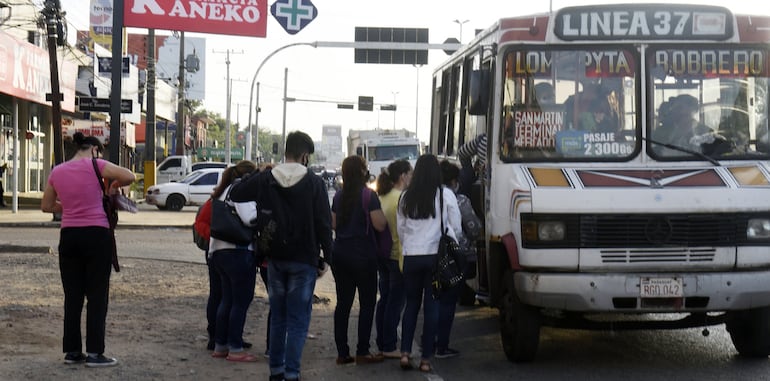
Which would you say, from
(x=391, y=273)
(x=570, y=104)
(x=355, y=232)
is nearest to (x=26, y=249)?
(x=391, y=273)

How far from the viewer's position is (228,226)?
880 centimetres

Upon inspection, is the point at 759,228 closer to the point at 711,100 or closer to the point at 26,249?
the point at 711,100

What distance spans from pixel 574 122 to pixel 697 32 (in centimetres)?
127

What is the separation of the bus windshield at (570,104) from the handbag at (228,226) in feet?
7.32

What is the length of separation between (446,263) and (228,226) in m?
1.70

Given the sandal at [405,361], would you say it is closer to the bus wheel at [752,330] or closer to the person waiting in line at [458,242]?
the person waiting in line at [458,242]

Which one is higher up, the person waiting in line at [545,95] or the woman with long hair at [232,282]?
the person waiting in line at [545,95]

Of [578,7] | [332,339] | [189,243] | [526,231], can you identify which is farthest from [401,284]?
[189,243]

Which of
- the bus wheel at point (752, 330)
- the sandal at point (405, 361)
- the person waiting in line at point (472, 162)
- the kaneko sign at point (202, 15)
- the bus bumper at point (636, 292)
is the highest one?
the kaneko sign at point (202, 15)

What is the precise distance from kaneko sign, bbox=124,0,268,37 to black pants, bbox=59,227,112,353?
900 inches

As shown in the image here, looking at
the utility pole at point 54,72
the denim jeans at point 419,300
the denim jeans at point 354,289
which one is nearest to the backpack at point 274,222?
the denim jeans at point 354,289

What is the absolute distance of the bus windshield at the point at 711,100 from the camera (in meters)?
9.49

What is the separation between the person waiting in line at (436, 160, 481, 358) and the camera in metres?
9.32

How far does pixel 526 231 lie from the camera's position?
28.9 ft
